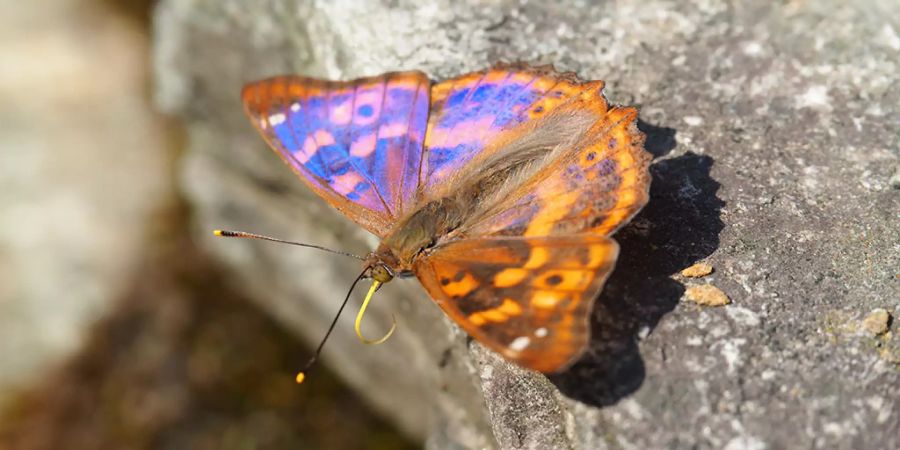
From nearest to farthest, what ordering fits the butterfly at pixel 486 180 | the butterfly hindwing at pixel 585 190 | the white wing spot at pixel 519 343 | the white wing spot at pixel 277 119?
the white wing spot at pixel 519 343, the butterfly at pixel 486 180, the butterfly hindwing at pixel 585 190, the white wing spot at pixel 277 119

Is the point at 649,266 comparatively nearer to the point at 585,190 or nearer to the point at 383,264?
the point at 585,190

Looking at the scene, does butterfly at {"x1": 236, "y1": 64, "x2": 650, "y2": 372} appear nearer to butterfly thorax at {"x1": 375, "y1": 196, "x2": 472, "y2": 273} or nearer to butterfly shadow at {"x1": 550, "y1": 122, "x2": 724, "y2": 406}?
butterfly thorax at {"x1": 375, "y1": 196, "x2": 472, "y2": 273}

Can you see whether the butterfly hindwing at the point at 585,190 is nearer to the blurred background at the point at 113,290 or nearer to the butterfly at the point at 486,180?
the butterfly at the point at 486,180

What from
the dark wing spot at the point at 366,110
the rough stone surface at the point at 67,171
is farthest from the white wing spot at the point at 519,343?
the rough stone surface at the point at 67,171

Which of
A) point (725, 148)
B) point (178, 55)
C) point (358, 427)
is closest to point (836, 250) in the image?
point (725, 148)

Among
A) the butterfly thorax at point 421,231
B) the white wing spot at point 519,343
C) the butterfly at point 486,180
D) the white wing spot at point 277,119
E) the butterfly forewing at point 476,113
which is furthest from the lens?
the white wing spot at point 277,119

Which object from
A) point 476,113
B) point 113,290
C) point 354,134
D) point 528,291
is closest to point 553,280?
point 528,291

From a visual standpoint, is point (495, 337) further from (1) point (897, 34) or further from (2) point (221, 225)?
(2) point (221, 225)
